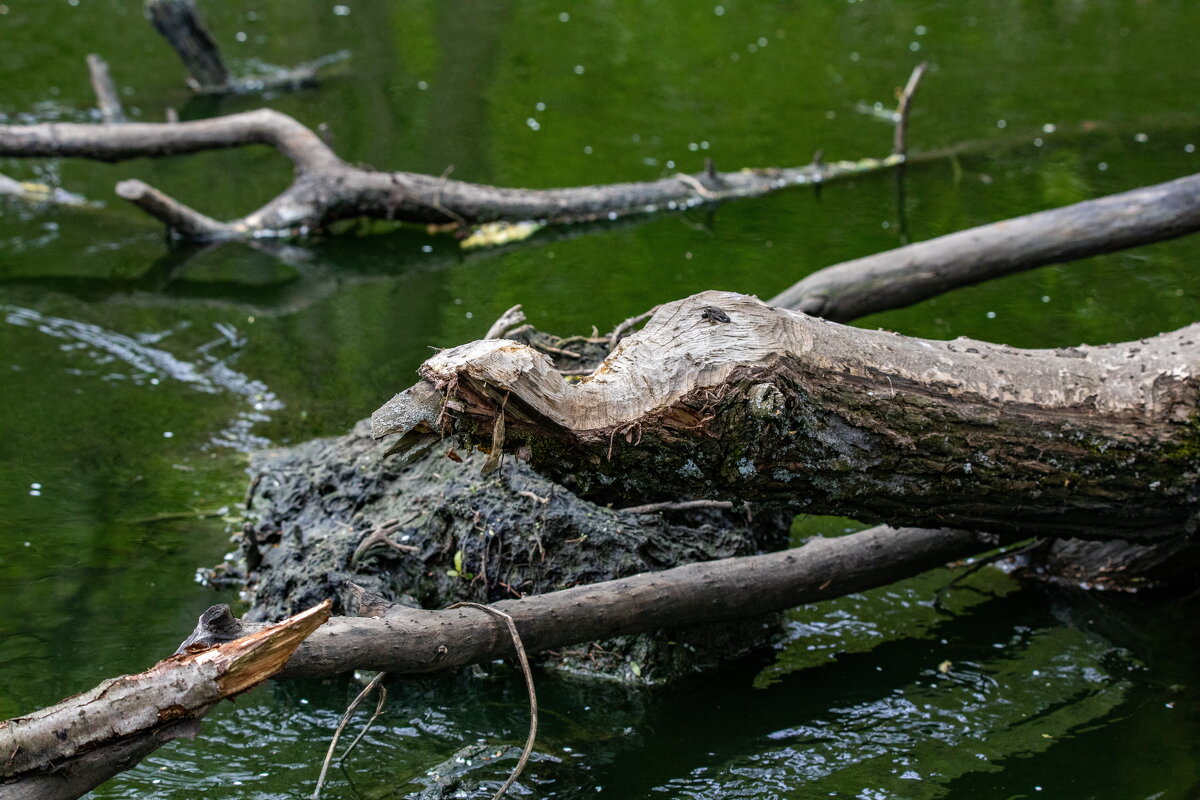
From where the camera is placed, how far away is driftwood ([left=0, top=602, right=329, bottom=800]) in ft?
7.88

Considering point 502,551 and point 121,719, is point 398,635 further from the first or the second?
point 502,551

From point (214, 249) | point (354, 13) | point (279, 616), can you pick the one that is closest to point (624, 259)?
point (214, 249)

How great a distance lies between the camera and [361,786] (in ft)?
11.0

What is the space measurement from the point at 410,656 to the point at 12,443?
135 inches

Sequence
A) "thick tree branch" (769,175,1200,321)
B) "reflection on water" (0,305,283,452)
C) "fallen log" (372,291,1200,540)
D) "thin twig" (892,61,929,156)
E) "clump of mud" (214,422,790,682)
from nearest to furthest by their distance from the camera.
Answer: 1. "fallen log" (372,291,1200,540)
2. "clump of mud" (214,422,790,682)
3. "thick tree branch" (769,175,1200,321)
4. "reflection on water" (0,305,283,452)
5. "thin twig" (892,61,929,156)

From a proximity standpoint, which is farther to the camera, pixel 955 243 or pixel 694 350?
pixel 955 243

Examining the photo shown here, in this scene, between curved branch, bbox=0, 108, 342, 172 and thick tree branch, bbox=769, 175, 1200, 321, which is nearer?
thick tree branch, bbox=769, 175, 1200, 321

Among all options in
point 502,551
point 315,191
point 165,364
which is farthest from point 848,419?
point 315,191

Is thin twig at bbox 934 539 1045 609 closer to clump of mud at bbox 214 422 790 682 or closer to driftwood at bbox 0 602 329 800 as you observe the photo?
clump of mud at bbox 214 422 790 682

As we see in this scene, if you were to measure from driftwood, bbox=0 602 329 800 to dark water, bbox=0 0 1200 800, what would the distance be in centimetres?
95

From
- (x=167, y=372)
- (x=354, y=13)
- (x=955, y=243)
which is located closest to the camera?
(x=955, y=243)

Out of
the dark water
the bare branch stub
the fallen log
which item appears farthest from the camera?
the bare branch stub

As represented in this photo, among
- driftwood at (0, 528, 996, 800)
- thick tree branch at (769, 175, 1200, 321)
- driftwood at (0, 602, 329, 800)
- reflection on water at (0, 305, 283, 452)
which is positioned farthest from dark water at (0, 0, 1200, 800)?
thick tree branch at (769, 175, 1200, 321)

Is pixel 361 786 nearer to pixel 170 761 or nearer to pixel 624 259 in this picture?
pixel 170 761
